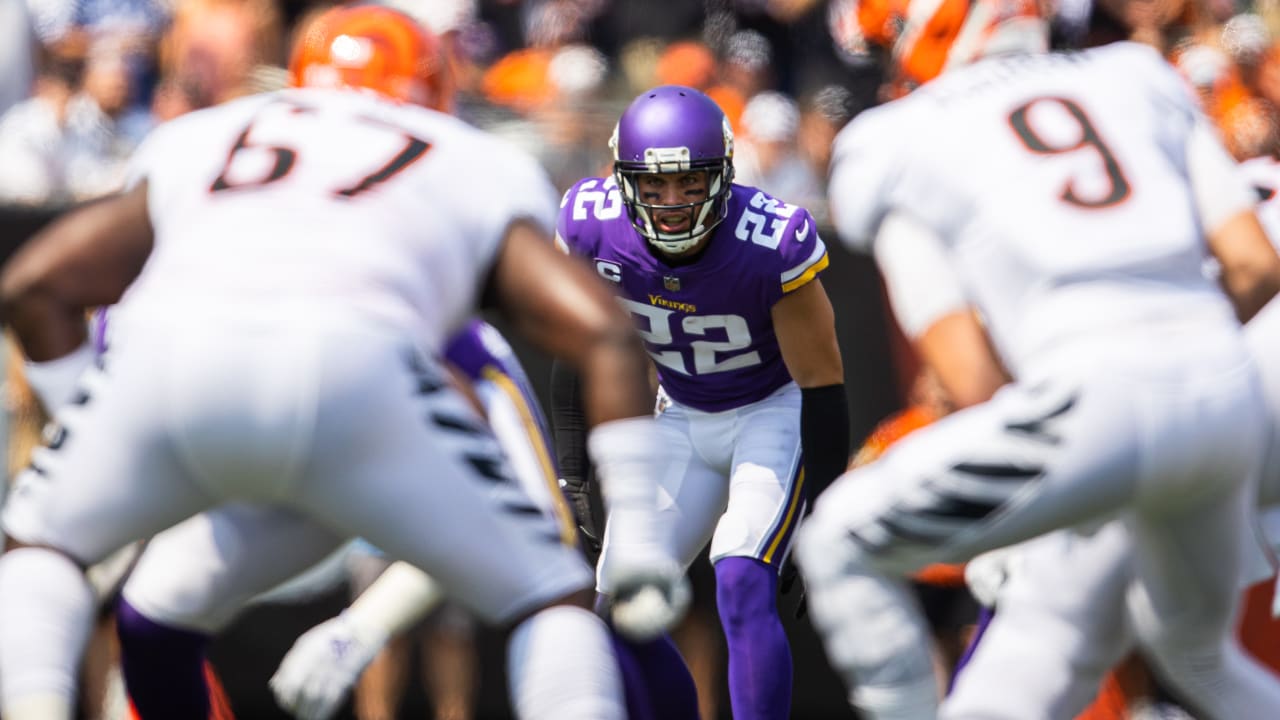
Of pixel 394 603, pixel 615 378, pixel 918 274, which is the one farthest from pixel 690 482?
pixel 615 378

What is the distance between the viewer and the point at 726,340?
4.86m

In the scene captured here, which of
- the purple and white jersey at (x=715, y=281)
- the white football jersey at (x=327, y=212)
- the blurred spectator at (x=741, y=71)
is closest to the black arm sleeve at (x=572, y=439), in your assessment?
the purple and white jersey at (x=715, y=281)

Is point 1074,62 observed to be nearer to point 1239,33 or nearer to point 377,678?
point 377,678

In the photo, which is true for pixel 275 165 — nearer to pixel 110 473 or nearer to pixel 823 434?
pixel 110 473

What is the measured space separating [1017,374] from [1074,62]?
764mm

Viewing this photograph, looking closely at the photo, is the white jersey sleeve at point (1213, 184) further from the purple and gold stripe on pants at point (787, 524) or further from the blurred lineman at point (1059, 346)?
the purple and gold stripe on pants at point (787, 524)

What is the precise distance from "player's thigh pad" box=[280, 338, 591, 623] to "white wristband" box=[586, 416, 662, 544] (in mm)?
152

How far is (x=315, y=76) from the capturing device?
162 inches

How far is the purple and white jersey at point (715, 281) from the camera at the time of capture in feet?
15.4

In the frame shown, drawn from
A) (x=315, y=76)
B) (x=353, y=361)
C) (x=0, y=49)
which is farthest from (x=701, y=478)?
(x=0, y=49)

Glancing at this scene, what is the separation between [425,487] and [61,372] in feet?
3.12

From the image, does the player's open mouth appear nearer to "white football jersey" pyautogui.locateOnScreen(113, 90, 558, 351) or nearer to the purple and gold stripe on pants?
the purple and gold stripe on pants

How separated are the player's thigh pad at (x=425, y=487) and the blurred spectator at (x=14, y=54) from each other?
5.81m

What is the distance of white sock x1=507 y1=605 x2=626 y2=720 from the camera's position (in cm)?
310
